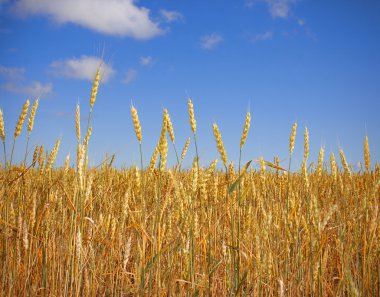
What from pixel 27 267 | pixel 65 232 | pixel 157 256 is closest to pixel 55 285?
pixel 27 267

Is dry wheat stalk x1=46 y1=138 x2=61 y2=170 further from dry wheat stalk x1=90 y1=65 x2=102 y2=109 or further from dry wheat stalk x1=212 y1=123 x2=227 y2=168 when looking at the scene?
dry wheat stalk x1=212 y1=123 x2=227 y2=168

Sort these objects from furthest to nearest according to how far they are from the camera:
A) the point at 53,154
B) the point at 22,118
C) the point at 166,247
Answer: the point at 53,154
the point at 22,118
the point at 166,247

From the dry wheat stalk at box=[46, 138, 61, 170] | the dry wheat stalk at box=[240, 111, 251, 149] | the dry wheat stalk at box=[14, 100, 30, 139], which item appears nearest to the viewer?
the dry wheat stalk at box=[240, 111, 251, 149]

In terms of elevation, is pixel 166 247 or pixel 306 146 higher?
pixel 306 146

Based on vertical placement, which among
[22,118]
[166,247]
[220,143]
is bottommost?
[166,247]

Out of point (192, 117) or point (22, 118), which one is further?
point (22, 118)

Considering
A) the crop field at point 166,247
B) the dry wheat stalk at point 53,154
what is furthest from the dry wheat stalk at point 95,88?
the dry wheat stalk at point 53,154

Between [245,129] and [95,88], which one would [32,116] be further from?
[245,129]

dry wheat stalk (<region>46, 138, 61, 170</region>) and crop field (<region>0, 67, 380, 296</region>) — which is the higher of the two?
dry wheat stalk (<region>46, 138, 61, 170</region>)

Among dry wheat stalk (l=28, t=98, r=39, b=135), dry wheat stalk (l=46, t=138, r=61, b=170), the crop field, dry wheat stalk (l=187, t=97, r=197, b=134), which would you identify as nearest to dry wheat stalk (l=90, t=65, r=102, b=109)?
the crop field

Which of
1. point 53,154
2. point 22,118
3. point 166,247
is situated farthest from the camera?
point 53,154

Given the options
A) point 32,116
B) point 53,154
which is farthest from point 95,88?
point 53,154

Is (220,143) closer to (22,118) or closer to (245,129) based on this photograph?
(245,129)

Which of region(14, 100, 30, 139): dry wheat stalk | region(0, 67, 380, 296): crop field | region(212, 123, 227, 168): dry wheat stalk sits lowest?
region(0, 67, 380, 296): crop field
